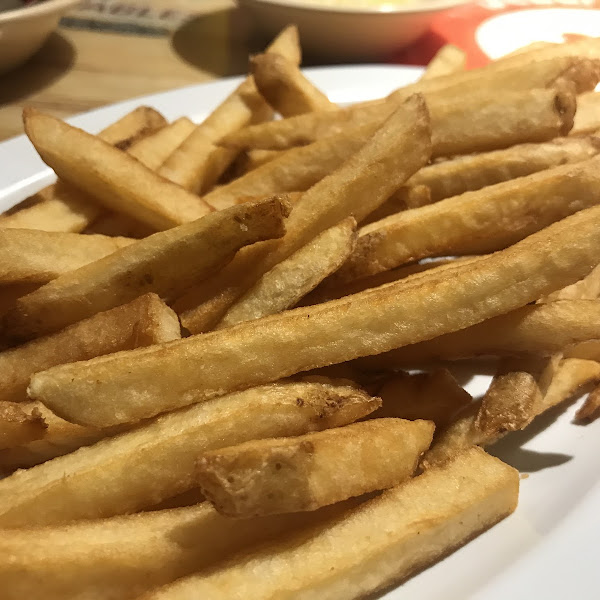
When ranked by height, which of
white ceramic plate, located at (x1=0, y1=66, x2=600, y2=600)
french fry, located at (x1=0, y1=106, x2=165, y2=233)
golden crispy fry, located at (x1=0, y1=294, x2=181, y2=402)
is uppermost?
french fry, located at (x1=0, y1=106, x2=165, y2=233)

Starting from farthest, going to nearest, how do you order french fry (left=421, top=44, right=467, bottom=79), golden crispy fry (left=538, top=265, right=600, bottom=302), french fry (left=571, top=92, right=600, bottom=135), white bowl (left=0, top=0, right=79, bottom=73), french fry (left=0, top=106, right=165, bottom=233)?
white bowl (left=0, top=0, right=79, bottom=73)
french fry (left=421, top=44, right=467, bottom=79)
french fry (left=571, top=92, right=600, bottom=135)
french fry (left=0, top=106, right=165, bottom=233)
golden crispy fry (left=538, top=265, right=600, bottom=302)

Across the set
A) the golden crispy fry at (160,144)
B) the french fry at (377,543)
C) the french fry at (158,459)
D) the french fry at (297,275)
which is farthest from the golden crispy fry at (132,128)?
the french fry at (377,543)

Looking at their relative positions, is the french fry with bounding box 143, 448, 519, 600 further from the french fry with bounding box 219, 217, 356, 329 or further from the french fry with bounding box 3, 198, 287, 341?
the french fry with bounding box 3, 198, 287, 341

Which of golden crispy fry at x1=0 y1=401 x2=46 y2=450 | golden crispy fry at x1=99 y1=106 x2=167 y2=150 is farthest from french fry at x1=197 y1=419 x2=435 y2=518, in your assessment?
golden crispy fry at x1=99 y1=106 x2=167 y2=150

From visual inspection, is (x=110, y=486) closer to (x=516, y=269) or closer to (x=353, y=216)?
(x=353, y=216)

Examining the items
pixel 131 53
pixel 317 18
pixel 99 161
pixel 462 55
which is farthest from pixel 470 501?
pixel 131 53

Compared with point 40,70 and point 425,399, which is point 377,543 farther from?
point 40,70

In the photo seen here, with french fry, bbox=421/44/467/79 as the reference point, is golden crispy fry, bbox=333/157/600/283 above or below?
below

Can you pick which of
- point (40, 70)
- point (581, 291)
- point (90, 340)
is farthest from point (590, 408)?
point (40, 70)
